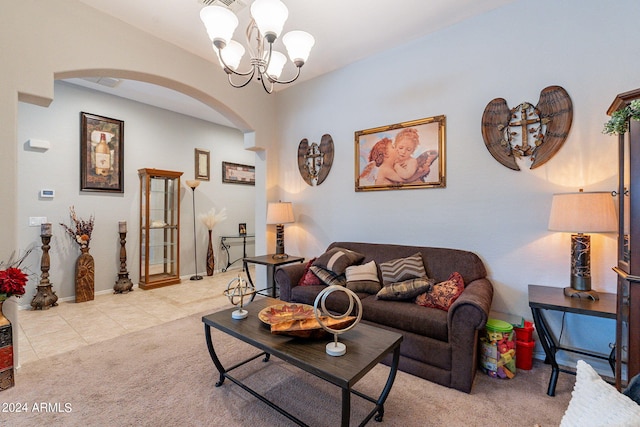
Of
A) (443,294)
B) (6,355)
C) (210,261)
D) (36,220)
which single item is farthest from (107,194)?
(443,294)

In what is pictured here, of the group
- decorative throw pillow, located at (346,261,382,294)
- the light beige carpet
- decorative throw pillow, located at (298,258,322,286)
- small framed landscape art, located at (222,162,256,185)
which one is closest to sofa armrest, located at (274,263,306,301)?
decorative throw pillow, located at (298,258,322,286)

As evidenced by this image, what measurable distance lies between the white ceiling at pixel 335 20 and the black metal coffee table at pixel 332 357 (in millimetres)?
2664

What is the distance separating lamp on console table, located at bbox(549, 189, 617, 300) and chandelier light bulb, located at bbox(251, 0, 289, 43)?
2319mm

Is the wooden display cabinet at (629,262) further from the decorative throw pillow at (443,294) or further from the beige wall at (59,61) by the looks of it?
the beige wall at (59,61)

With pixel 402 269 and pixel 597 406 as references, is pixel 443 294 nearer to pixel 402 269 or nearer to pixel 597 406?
pixel 402 269

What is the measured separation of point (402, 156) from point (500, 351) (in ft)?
6.59

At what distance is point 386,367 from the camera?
7.70ft

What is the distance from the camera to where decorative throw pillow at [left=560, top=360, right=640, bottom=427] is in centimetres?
64

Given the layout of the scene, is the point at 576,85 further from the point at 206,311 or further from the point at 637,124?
→ the point at 206,311

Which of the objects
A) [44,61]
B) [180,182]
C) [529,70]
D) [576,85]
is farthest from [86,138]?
[576,85]

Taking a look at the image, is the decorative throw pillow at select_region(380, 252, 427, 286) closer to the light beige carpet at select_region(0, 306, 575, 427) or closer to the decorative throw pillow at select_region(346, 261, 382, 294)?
the decorative throw pillow at select_region(346, 261, 382, 294)

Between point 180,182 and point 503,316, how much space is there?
513cm

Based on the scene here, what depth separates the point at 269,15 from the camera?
6.10 ft

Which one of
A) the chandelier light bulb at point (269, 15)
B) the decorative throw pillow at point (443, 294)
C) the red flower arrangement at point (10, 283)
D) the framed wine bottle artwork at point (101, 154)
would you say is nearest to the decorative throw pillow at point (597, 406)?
the decorative throw pillow at point (443, 294)
